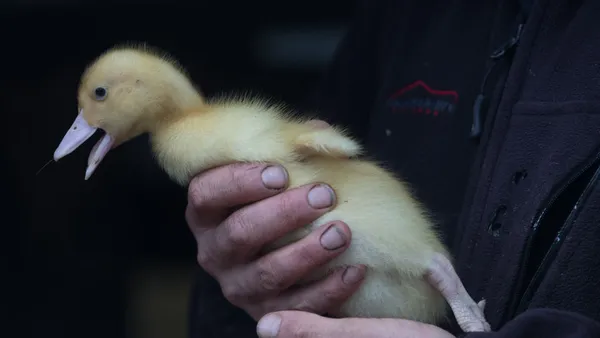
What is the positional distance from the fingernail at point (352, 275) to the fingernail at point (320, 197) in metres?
0.08

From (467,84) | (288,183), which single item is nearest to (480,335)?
(288,183)

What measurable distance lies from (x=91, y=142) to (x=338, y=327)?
4.83 feet

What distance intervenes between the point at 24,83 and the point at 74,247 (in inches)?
22.0

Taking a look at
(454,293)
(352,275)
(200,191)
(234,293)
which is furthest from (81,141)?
(454,293)

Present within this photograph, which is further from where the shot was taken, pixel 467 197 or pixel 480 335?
pixel 467 197

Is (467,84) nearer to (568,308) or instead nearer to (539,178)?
(539,178)

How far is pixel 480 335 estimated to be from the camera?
0.75 m

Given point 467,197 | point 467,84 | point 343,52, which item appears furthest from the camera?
point 343,52

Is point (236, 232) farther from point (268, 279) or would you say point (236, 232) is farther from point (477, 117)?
point (477, 117)

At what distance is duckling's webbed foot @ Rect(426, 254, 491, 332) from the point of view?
0.86 meters

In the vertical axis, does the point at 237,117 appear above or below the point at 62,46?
above

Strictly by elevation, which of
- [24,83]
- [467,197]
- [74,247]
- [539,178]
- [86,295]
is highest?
[539,178]

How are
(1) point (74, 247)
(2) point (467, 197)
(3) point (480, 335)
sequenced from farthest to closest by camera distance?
(1) point (74, 247)
(2) point (467, 197)
(3) point (480, 335)

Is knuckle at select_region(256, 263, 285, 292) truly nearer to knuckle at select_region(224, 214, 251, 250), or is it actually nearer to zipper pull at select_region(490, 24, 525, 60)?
knuckle at select_region(224, 214, 251, 250)
